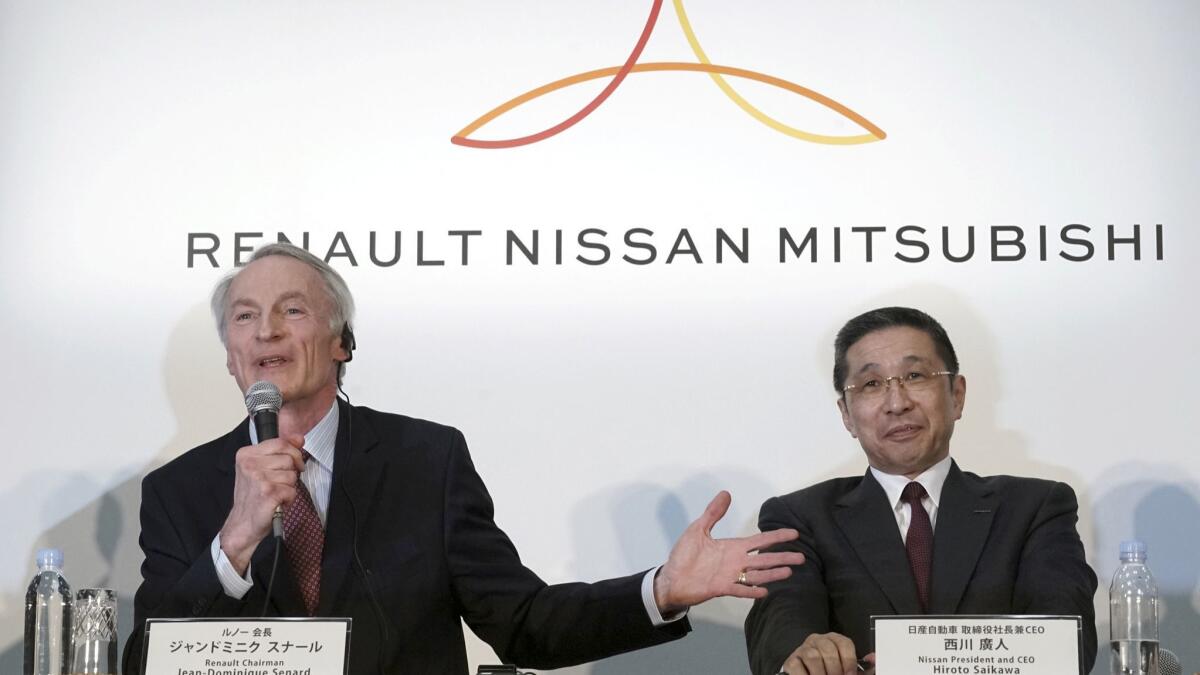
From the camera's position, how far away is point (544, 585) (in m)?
4.28

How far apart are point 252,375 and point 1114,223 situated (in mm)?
2242

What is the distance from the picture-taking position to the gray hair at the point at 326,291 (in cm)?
453

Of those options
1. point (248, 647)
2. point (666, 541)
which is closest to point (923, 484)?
point (666, 541)

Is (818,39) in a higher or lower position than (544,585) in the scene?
higher

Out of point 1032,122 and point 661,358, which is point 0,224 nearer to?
point 661,358

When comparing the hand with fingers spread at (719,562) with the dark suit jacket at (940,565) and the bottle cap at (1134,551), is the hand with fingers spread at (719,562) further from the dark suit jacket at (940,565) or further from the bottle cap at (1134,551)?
the bottle cap at (1134,551)

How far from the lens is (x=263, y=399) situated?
3730 millimetres

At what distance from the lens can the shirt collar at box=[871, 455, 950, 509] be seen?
4.32 metres

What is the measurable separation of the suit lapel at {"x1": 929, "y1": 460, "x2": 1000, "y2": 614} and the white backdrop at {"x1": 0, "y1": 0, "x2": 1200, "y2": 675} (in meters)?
0.25

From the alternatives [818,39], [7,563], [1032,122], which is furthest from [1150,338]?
[7,563]

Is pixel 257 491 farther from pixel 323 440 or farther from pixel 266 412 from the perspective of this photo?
pixel 323 440

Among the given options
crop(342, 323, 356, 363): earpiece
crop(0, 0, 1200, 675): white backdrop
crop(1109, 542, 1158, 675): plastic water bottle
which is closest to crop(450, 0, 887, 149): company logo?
crop(0, 0, 1200, 675): white backdrop

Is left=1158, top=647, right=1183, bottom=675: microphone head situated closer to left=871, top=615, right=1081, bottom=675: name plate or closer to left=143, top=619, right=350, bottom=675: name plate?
left=871, top=615, right=1081, bottom=675: name plate

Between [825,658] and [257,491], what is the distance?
1.24m
